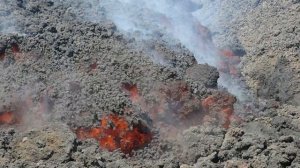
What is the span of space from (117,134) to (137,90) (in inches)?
60.5

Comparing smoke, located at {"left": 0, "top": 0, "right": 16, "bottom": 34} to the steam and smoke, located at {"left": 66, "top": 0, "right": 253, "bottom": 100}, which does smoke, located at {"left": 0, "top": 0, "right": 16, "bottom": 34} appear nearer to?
smoke, located at {"left": 66, "top": 0, "right": 253, "bottom": 100}

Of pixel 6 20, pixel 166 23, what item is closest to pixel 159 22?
pixel 166 23

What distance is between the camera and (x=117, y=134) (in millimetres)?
8672

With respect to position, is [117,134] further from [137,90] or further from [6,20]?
[6,20]

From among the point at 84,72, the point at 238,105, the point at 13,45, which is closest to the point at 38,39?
the point at 13,45

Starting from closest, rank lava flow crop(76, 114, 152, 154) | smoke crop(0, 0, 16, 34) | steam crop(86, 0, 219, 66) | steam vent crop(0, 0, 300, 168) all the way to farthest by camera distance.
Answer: steam vent crop(0, 0, 300, 168) → lava flow crop(76, 114, 152, 154) → smoke crop(0, 0, 16, 34) → steam crop(86, 0, 219, 66)

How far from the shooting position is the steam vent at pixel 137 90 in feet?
25.9

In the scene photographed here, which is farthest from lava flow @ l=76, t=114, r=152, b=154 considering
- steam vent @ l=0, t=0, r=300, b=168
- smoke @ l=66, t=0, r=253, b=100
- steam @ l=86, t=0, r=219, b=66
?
steam @ l=86, t=0, r=219, b=66

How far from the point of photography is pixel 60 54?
1035cm

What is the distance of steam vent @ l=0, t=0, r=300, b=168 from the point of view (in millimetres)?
7882

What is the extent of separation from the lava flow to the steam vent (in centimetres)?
2

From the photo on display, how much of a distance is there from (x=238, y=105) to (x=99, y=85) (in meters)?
3.33

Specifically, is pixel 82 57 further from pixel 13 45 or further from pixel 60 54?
pixel 13 45

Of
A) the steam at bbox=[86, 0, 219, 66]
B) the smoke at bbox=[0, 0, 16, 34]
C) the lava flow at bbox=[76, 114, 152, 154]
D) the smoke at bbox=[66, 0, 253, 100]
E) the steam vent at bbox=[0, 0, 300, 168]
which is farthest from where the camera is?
the steam at bbox=[86, 0, 219, 66]
